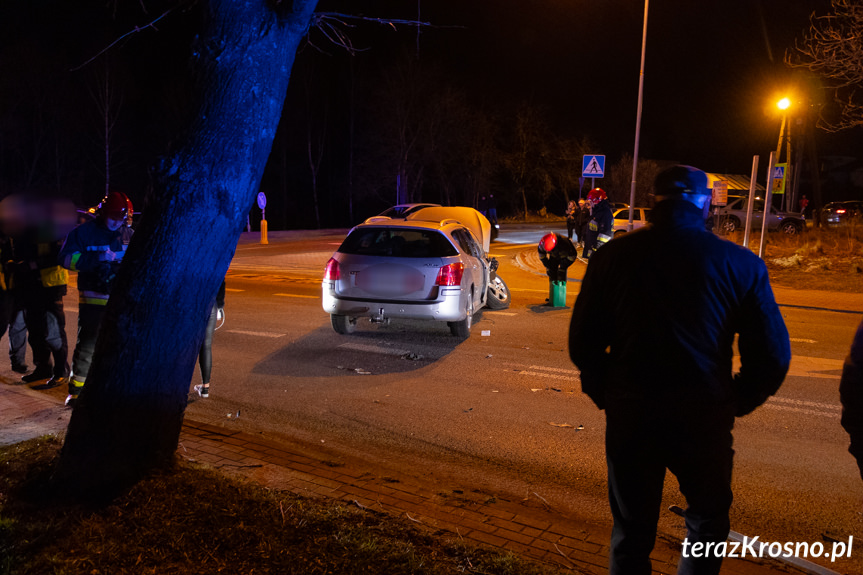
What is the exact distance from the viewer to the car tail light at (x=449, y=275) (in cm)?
835

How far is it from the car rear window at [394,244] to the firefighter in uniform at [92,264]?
10.8 ft

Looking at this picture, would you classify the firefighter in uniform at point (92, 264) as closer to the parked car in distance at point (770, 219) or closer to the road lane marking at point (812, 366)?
the road lane marking at point (812, 366)

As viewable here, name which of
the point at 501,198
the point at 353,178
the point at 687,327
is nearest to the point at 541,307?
the point at 687,327

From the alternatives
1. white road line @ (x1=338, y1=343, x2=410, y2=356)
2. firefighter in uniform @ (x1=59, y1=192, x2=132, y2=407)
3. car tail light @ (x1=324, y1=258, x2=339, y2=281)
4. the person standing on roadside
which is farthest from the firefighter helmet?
the person standing on roadside

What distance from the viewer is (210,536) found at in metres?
3.38

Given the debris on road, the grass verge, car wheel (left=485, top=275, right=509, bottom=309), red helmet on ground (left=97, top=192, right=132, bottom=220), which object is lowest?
the debris on road

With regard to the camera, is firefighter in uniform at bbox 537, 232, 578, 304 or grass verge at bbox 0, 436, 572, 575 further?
firefighter in uniform at bbox 537, 232, 578, 304

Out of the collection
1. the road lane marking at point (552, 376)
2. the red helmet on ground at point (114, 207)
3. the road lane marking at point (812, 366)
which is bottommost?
the road lane marking at point (552, 376)

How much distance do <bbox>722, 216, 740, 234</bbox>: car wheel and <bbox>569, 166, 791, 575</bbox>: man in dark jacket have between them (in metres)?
25.8

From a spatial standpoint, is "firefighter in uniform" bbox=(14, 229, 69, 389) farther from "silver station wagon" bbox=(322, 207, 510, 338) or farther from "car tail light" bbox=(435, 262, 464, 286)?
"car tail light" bbox=(435, 262, 464, 286)

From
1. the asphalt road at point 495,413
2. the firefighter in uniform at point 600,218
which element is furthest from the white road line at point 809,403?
the firefighter in uniform at point 600,218

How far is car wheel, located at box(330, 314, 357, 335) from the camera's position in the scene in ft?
30.8

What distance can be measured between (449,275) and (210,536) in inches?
211

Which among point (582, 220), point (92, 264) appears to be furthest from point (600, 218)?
point (92, 264)
